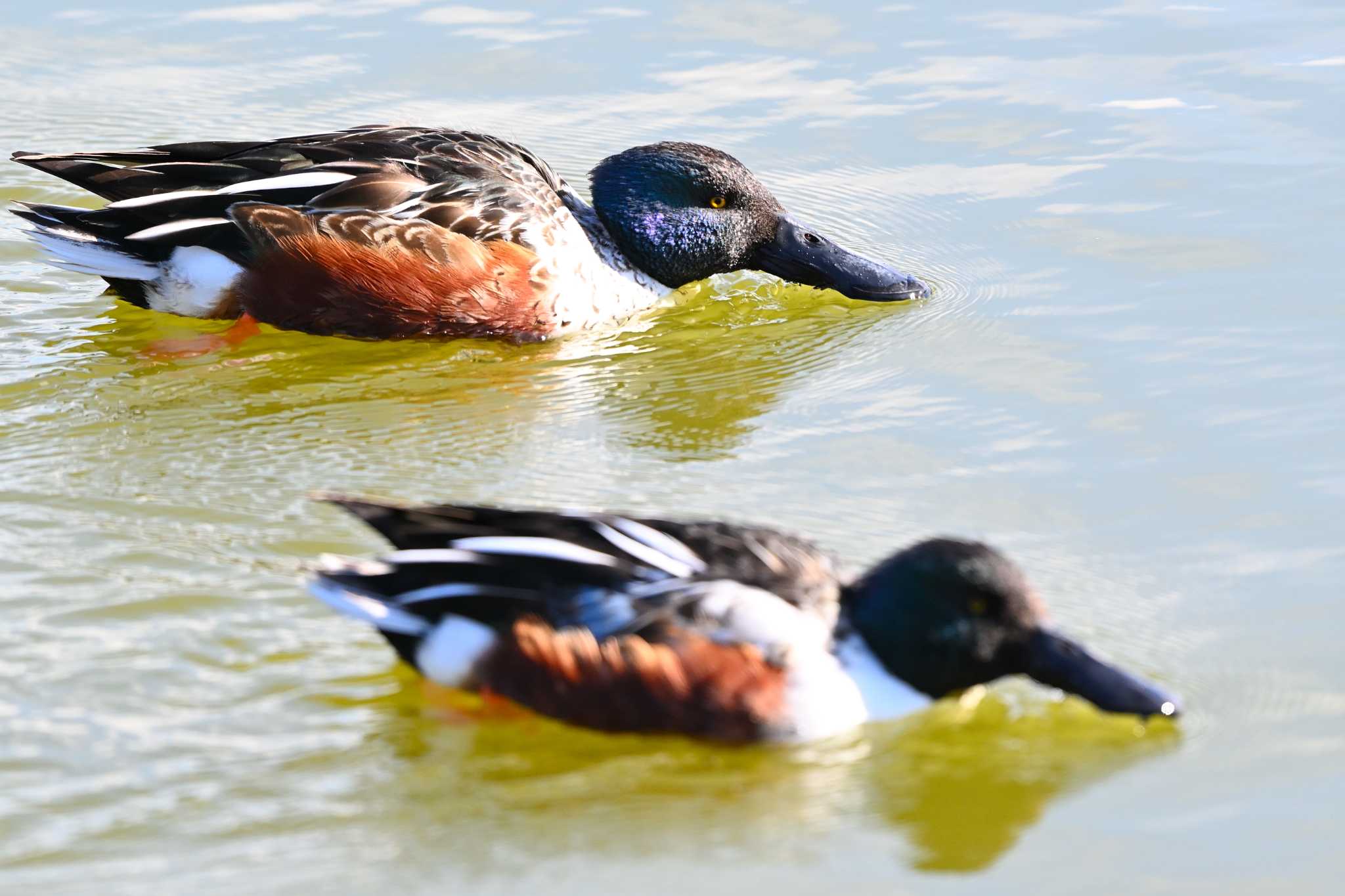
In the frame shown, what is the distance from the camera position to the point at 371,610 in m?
5.80

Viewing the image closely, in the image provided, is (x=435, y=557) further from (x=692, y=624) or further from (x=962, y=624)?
(x=962, y=624)

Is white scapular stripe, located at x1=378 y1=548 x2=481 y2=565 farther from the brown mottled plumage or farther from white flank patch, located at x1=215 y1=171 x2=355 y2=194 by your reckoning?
white flank patch, located at x1=215 y1=171 x2=355 y2=194

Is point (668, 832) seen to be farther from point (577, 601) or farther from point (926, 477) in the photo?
point (926, 477)

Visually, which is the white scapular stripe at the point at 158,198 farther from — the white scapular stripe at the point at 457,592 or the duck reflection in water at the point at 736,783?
the white scapular stripe at the point at 457,592

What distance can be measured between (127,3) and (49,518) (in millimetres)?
6747

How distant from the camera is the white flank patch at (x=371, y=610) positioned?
229 inches

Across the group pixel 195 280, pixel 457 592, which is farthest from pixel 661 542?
pixel 195 280

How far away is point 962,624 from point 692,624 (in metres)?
0.84

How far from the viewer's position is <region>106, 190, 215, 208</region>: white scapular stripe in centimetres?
916

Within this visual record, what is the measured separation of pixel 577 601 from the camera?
5812 mm

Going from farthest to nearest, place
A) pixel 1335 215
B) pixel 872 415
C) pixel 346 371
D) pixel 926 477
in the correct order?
pixel 1335 215
pixel 346 371
pixel 872 415
pixel 926 477

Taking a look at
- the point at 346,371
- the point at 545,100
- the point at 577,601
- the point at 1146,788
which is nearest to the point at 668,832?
the point at 577,601

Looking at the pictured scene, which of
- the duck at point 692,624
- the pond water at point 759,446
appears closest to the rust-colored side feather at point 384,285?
the pond water at point 759,446

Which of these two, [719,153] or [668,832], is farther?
[719,153]
